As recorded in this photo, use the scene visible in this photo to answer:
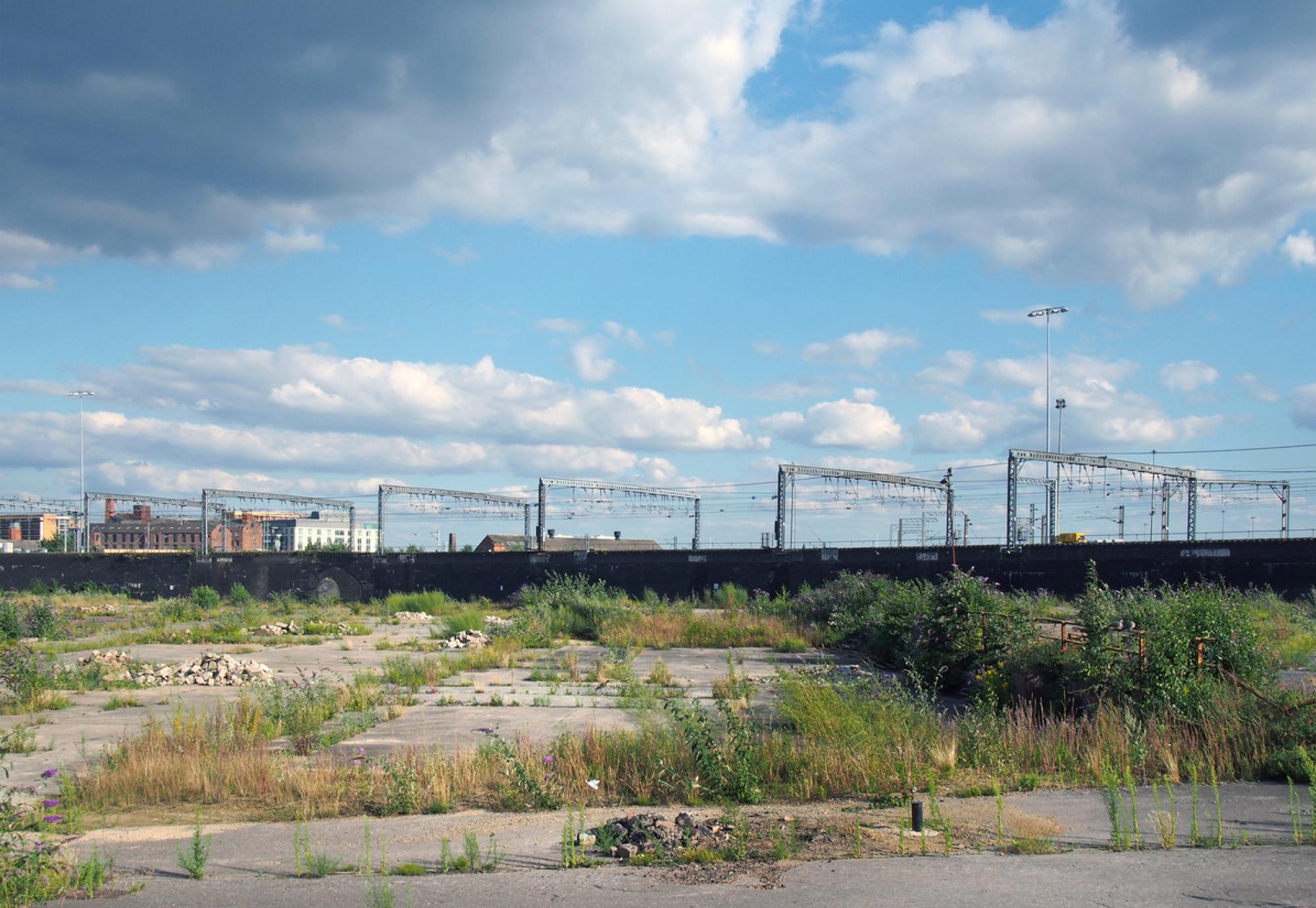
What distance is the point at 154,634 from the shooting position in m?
26.5

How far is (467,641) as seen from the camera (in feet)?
79.8

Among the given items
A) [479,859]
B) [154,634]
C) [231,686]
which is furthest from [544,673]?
[154,634]

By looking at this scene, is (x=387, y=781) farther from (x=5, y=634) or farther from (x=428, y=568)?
(x=428, y=568)

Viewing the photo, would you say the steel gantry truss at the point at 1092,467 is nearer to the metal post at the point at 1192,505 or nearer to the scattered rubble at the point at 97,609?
the metal post at the point at 1192,505

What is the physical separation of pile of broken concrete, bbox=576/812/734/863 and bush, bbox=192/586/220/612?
3448cm

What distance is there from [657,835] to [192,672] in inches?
526

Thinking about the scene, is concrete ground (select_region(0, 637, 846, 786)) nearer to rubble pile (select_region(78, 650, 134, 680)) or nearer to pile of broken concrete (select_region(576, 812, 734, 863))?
rubble pile (select_region(78, 650, 134, 680))

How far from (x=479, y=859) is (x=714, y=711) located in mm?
6633

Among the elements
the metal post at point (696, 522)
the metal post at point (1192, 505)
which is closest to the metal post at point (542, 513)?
the metal post at point (696, 522)

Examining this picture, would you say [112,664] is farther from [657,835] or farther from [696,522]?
[696,522]

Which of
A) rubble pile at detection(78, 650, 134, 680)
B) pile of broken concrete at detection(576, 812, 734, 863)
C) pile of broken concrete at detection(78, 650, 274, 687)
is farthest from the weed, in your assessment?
rubble pile at detection(78, 650, 134, 680)

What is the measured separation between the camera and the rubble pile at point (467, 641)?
23703 millimetres

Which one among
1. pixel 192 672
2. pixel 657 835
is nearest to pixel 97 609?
pixel 192 672

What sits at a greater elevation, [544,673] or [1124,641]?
[1124,641]
